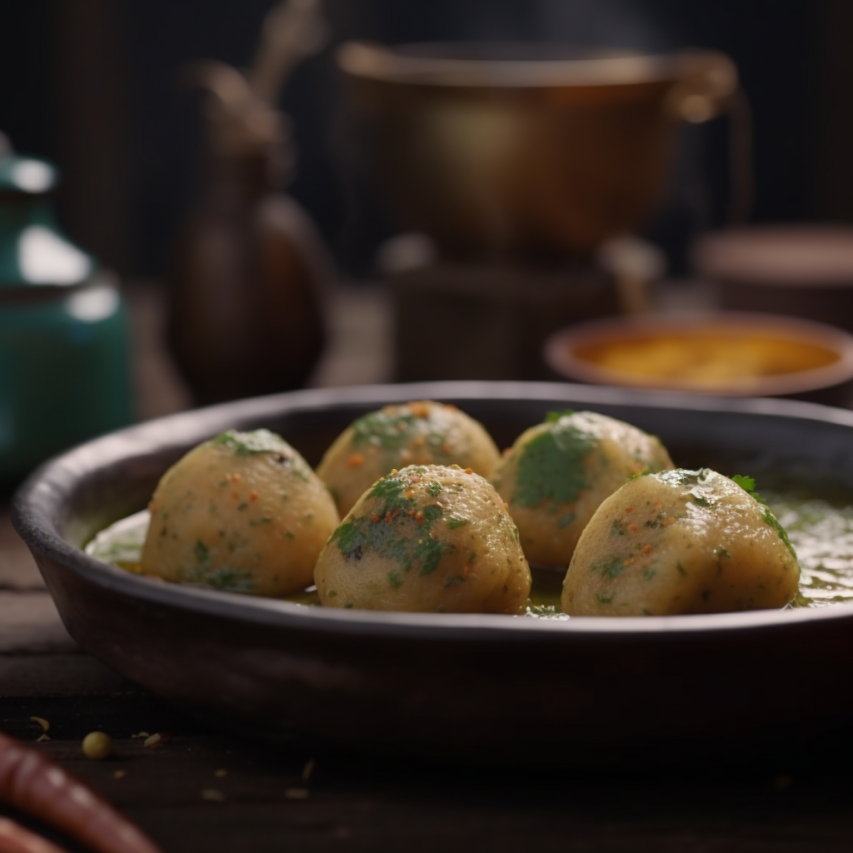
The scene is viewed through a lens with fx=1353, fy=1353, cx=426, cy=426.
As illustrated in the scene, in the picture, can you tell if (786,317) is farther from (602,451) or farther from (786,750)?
(786,750)

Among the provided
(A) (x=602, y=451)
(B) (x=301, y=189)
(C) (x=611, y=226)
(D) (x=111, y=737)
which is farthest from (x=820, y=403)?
(B) (x=301, y=189)

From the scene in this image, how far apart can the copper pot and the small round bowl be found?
33 centimetres

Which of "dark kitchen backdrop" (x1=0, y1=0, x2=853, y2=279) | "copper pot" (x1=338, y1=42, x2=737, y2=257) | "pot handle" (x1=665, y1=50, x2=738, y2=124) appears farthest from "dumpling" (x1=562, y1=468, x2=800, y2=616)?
"dark kitchen backdrop" (x1=0, y1=0, x2=853, y2=279)

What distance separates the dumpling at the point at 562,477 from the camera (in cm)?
138

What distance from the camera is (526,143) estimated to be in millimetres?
2525

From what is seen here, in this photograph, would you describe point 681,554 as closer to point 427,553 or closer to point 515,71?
point 427,553

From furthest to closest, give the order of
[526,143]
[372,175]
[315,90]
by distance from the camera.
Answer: [315,90], [372,175], [526,143]

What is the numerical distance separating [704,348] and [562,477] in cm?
107

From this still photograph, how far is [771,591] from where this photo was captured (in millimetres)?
1126

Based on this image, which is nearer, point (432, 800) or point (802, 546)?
point (432, 800)

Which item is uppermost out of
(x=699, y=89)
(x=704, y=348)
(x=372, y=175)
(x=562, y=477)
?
(x=699, y=89)

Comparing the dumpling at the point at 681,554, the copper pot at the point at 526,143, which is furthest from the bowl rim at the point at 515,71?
the dumpling at the point at 681,554

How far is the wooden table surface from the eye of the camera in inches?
38.9

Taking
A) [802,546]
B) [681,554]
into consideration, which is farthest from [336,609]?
[802,546]
